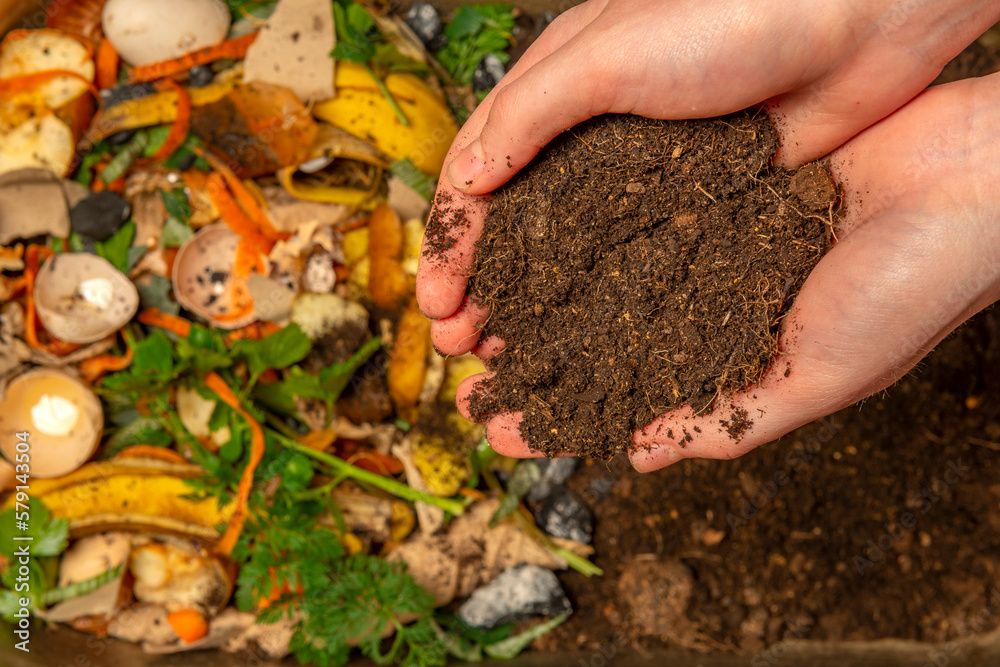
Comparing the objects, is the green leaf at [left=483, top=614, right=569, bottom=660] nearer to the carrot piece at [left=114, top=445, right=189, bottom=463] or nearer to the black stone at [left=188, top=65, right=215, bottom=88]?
the carrot piece at [left=114, top=445, right=189, bottom=463]

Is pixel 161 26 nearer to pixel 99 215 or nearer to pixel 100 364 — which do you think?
pixel 99 215

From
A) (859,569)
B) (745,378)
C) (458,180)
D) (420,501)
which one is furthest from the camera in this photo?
(420,501)

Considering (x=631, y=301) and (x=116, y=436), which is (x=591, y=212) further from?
(x=116, y=436)

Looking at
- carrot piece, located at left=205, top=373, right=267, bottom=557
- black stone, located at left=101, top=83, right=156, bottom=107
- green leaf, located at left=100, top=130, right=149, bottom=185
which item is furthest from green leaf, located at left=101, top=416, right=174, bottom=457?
black stone, located at left=101, top=83, right=156, bottom=107

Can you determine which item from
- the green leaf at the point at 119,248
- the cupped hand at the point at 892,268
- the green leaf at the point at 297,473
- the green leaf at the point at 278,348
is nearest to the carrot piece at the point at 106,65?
the green leaf at the point at 119,248

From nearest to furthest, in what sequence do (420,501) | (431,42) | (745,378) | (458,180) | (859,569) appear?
(745,378) < (458,180) < (859,569) < (420,501) < (431,42)

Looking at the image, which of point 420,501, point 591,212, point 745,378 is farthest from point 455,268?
point 420,501
